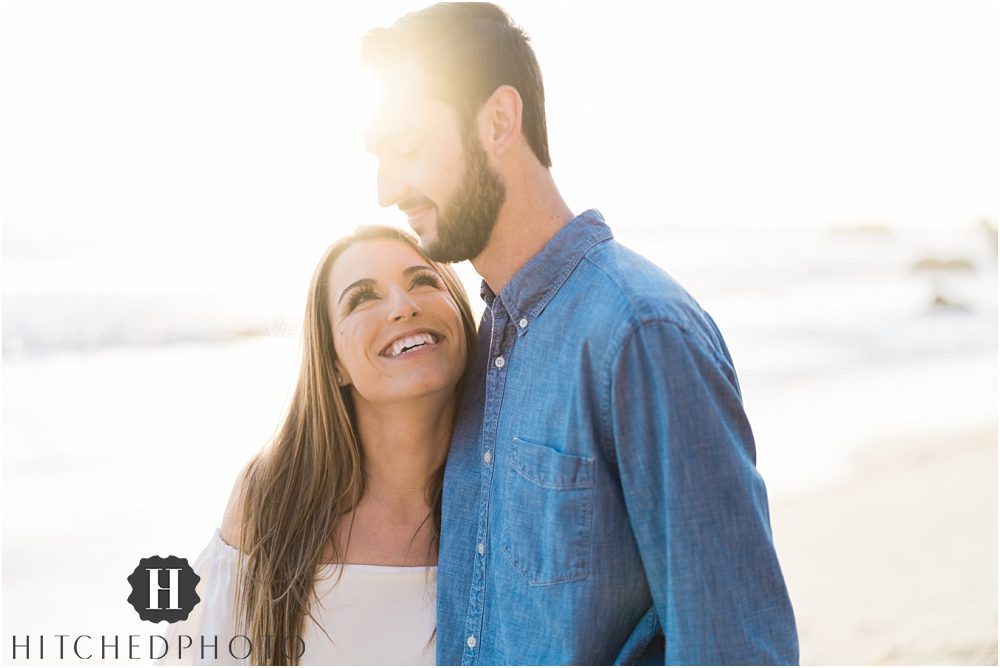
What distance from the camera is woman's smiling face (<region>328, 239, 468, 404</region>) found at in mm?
2723

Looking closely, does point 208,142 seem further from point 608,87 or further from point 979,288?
point 979,288

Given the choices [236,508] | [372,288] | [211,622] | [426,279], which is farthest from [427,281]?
[211,622]

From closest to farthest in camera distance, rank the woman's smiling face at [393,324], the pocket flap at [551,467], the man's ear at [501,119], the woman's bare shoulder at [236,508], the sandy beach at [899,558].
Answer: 1. the pocket flap at [551,467]
2. the man's ear at [501,119]
3. the woman's smiling face at [393,324]
4. the woman's bare shoulder at [236,508]
5. the sandy beach at [899,558]

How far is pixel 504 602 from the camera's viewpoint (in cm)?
223

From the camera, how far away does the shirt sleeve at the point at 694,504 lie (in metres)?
1.89

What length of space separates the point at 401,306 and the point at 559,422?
85 cm

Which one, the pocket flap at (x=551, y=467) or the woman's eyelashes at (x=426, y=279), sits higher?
the woman's eyelashes at (x=426, y=279)

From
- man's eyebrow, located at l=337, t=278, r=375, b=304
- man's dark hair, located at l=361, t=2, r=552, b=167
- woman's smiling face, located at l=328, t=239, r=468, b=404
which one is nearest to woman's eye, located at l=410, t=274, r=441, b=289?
woman's smiling face, located at l=328, t=239, r=468, b=404

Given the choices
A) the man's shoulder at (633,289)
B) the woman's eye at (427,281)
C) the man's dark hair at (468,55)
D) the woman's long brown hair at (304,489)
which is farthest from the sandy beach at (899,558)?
the man's dark hair at (468,55)

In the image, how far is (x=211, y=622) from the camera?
2.91 metres

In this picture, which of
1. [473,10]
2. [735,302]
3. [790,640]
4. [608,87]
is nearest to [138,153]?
[608,87]

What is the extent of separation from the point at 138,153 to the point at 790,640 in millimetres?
15973

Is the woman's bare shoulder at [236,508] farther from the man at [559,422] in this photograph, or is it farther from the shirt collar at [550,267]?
the shirt collar at [550,267]

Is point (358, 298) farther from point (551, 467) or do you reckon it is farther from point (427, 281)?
point (551, 467)
